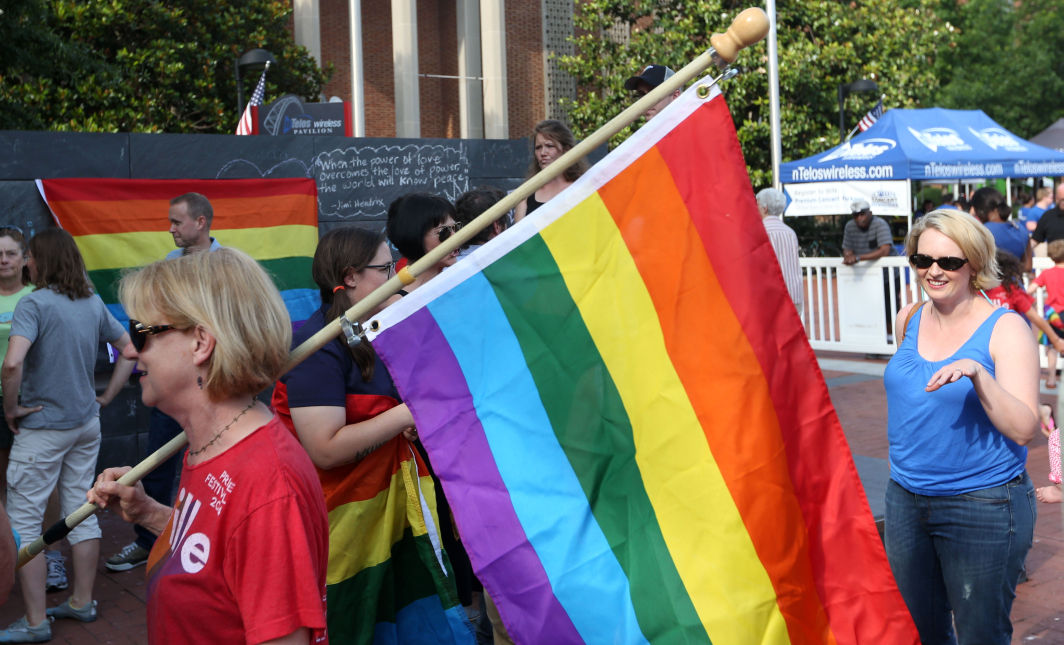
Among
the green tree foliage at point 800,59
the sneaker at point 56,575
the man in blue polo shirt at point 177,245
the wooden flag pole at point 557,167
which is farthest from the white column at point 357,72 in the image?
the wooden flag pole at point 557,167

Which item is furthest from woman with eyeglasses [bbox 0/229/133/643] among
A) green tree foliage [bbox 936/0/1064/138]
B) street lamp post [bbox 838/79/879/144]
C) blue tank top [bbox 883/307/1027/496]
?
green tree foliage [bbox 936/0/1064/138]

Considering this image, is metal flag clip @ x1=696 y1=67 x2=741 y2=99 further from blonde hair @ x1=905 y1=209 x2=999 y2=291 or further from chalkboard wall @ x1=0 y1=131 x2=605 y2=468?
chalkboard wall @ x1=0 y1=131 x2=605 y2=468

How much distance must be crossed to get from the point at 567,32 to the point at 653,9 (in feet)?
19.9

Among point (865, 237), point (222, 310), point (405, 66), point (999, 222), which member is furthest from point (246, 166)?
point (405, 66)

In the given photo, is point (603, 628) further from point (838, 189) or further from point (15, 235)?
point (838, 189)

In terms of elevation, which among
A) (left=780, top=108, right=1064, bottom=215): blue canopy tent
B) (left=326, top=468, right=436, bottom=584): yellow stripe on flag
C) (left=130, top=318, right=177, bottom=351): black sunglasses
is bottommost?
(left=326, top=468, right=436, bottom=584): yellow stripe on flag

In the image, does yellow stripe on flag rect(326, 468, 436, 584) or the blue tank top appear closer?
yellow stripe on flag rect(326, 468, 436, 584)

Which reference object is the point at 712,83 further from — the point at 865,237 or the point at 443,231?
the point at 865,237

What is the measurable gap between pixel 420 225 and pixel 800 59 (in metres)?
20.2

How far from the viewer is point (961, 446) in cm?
334

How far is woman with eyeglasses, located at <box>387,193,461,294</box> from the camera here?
12.5 ft

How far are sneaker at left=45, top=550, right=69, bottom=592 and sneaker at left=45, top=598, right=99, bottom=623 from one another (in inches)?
21.3

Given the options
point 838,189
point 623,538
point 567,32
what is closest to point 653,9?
point 567,32

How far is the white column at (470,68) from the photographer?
95.5 feet
